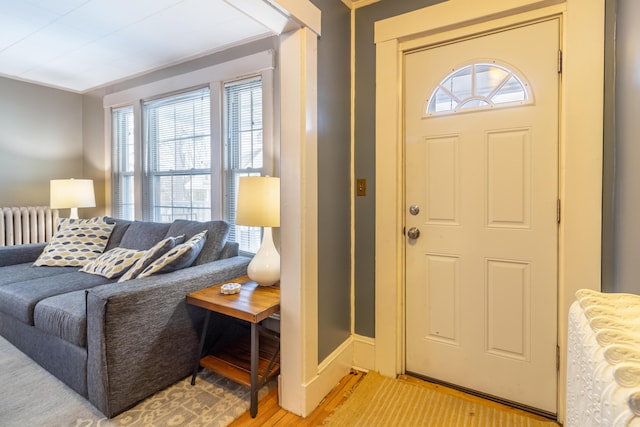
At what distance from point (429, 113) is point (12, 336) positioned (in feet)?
10.0

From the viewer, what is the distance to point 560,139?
1526 millimetres

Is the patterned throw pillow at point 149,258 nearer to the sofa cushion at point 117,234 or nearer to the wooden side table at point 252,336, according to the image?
the wooden side table at point 252,336

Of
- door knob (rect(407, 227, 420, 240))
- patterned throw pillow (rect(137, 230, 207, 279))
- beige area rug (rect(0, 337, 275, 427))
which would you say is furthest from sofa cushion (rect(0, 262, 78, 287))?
door knob (rect(407, 227, 420, 240))

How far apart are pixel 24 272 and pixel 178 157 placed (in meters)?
1.50

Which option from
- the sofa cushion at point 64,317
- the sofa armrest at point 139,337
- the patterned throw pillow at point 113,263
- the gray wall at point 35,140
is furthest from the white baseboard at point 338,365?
the gray wall at point 35,140

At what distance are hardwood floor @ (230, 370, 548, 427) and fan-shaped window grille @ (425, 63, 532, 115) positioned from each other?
1.53 m

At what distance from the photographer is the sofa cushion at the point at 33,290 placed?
1944mm

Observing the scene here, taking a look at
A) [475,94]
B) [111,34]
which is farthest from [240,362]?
[111,34]

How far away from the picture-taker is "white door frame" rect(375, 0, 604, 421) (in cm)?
141

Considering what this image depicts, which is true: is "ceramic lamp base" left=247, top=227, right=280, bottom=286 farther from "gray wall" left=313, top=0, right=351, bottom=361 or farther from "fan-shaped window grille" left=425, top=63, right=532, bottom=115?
"fan-shaped window grille" left=425, top=63, right=532, bottom=115

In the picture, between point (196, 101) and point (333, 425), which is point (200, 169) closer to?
point (196, 101)

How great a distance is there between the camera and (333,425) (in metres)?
1.52

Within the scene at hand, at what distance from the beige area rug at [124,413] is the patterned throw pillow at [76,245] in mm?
967

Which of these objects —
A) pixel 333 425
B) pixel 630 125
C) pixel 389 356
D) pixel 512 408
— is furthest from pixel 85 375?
pixel 630 125
